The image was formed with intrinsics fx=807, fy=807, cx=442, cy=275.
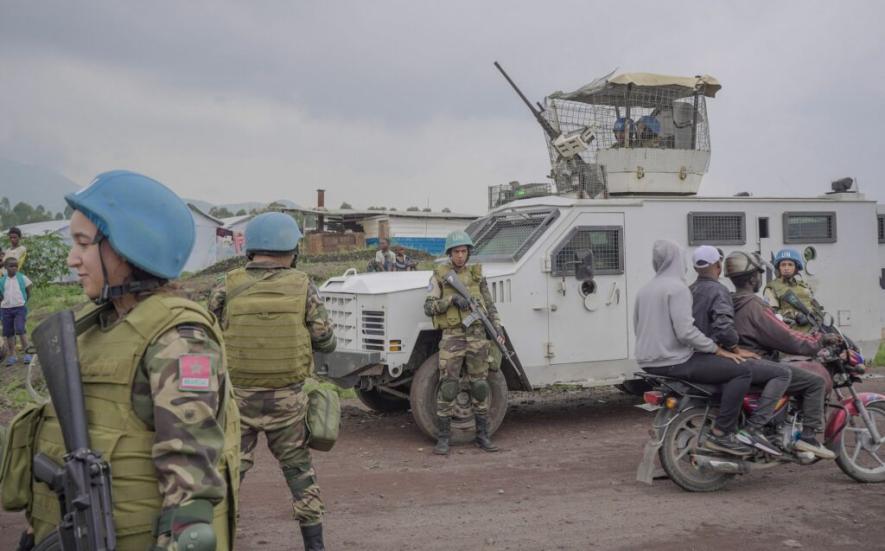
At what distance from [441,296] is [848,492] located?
11.2 ft

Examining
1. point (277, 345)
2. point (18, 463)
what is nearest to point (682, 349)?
point (277, 345)

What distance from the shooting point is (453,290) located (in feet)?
22.9

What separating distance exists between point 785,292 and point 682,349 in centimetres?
222

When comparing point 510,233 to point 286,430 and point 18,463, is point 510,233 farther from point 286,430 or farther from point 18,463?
point 18,463

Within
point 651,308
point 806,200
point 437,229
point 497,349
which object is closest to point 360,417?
point 497,349

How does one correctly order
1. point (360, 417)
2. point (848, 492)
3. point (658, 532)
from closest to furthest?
point (658, 532), point (848, 492), point (360, 417)

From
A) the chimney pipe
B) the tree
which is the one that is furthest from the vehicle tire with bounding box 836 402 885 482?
the chimney pipe

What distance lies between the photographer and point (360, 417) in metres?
8.63

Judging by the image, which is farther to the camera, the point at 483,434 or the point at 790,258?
the point at 790,258

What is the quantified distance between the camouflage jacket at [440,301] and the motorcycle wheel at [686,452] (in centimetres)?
188

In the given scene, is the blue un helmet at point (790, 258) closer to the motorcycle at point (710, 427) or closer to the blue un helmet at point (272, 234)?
the motorcycle at point (710, 427)

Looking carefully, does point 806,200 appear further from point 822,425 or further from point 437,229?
point 437,229

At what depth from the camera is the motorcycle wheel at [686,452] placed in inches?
225

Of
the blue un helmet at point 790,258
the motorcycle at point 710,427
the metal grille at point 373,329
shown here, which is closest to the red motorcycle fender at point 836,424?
the motorcycle at point 710,427
